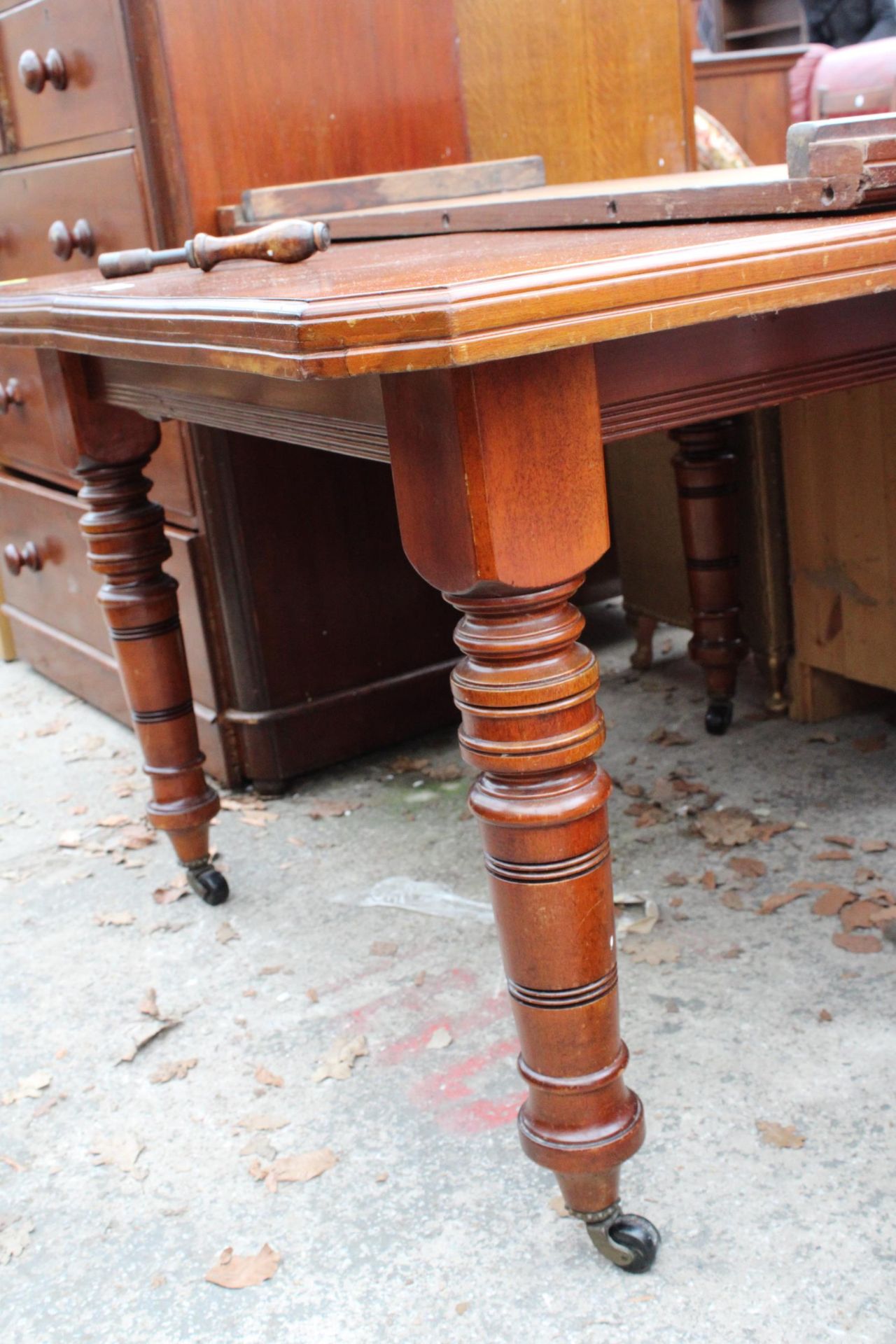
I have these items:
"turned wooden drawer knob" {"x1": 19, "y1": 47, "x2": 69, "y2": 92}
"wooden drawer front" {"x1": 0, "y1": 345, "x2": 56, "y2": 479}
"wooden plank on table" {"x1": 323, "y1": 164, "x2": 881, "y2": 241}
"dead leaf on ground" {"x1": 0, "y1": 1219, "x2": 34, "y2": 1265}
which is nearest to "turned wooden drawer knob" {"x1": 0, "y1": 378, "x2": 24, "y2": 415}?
"wooden drawer front" {"x1": 0, "y1": 345, "x2": 56, "y2": 479}

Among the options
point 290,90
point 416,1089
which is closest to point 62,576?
point 290,90

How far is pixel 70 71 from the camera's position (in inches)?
75.5

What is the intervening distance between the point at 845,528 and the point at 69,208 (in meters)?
1.28

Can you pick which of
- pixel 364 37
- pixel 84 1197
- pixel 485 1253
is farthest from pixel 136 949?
pixel 364 37

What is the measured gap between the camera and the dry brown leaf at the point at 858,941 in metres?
1.45

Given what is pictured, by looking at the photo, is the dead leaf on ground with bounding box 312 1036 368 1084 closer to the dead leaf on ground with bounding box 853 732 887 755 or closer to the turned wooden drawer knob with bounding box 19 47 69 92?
the dead leaf on ground with bounding box 853 732 887 755

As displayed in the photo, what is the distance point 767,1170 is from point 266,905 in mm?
821

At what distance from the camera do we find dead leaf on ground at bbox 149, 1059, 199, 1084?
4.58 feet

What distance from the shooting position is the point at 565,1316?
101 centimetres

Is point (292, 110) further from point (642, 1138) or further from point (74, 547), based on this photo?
point (642, 1138)

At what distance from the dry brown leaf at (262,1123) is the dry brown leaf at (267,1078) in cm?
5

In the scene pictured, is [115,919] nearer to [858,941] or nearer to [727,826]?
[727,826]

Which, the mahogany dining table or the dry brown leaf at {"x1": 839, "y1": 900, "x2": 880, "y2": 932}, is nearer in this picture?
the mahogany dining table

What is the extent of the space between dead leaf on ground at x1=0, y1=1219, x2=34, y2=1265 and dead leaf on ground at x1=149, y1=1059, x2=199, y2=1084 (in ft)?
0.72
